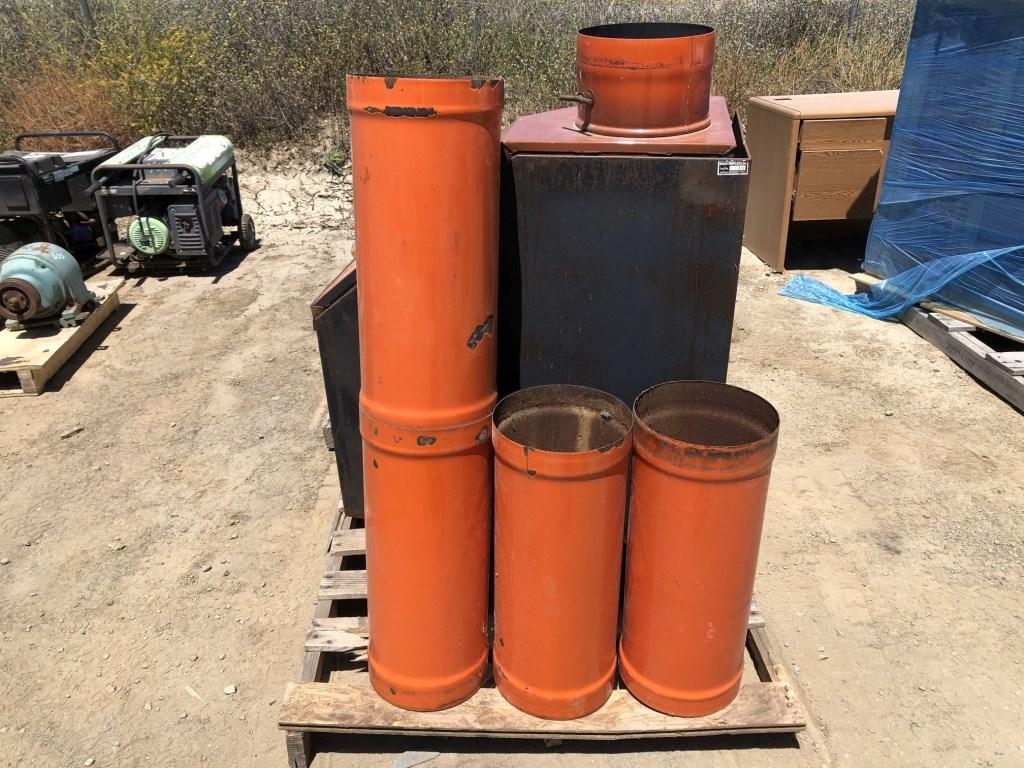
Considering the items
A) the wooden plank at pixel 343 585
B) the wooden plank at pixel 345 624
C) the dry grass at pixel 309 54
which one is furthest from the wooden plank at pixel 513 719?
the dry grass at pixel 309 54

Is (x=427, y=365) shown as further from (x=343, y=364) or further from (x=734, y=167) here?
(x=734, y=167)

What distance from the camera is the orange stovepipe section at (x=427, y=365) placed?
1872mm

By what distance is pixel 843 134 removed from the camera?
619 centimetres

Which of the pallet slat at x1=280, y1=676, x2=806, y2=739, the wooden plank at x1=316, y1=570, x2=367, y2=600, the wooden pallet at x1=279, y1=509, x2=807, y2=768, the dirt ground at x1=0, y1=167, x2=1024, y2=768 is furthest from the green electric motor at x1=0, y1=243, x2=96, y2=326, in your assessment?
the pallet slat at x1=280, y1=676, x2=806, y2=739

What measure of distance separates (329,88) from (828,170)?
583cm

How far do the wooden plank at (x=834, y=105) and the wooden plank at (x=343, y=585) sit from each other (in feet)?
16.7

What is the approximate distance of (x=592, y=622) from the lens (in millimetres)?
2184

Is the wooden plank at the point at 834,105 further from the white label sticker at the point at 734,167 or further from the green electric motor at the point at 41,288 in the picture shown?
the green electric motor at the point at 41,288

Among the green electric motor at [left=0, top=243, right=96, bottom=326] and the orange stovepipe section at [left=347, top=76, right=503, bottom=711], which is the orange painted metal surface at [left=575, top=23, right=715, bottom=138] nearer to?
the orange stovepipe section at [left=347, top=76, right=503, bottom=711]

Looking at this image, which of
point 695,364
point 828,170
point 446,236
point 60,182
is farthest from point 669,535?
point 60,182

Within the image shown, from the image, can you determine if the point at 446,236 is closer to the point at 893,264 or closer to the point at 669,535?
the point at 669,535

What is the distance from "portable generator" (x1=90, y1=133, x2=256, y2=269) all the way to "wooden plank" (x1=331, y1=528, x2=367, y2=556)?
4.07 meters

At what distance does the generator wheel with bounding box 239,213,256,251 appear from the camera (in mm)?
7062

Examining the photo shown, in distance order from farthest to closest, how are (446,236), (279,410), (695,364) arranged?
(279,410) < (695,364) < (446,236)
